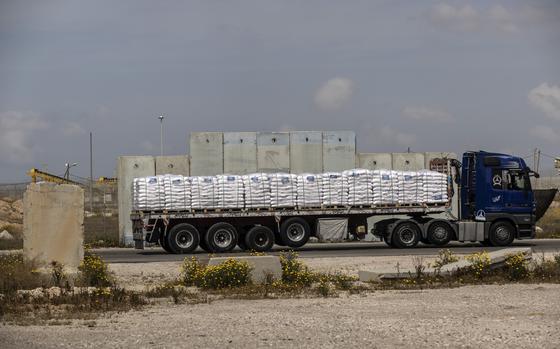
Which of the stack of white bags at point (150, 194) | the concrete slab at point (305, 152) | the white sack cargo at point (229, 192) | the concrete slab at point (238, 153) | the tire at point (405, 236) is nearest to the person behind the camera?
the stack of white bags at point (150, 194)

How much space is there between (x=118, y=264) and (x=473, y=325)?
14779mm

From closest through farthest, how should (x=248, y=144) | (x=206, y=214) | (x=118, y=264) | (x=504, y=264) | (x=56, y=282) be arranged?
(x=56, y=282)
(x=504, y=264)
(x=118, y=264)
(x=206, y=214)
(x=248, y=144)

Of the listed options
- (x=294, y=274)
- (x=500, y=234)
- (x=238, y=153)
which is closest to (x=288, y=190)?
(x=238, y=153)

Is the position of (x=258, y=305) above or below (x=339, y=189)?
below

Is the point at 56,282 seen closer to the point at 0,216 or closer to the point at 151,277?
the point at 151,277

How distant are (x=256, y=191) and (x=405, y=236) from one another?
18.2 ft

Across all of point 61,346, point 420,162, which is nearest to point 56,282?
point 61,346

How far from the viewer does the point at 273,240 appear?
3262 centimetres

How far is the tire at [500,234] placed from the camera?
109 feet

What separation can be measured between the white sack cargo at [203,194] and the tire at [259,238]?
1.56 meters

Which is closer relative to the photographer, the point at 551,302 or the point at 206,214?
the point at 551,302

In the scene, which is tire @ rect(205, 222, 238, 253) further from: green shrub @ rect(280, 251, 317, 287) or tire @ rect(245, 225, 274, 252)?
green shrub @ rect(280, 251, 317, 287)

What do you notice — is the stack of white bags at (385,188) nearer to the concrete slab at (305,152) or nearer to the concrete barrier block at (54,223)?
the concrete slab at (305,152)

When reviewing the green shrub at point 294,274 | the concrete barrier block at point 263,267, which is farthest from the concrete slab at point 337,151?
the concrete barrier block at point 263,267
